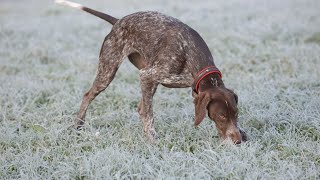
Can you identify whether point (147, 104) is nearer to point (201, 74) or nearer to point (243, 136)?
point (201, 74)

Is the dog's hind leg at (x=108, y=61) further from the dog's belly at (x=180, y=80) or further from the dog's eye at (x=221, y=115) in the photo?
the dog's eye at (x=221, y=115)

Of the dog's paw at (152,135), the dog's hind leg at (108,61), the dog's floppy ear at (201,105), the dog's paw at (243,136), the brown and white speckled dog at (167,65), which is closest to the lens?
the dog's floppy ear at (201,105)

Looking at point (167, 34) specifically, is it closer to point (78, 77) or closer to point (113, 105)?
point (113, 105)

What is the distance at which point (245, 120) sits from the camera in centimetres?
522

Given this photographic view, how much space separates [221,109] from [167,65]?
31.4 inches

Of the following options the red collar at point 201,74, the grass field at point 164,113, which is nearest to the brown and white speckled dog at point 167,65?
the red collar at point 201,74

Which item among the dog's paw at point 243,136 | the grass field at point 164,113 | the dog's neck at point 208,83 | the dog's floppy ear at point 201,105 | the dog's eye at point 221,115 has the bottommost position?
the grass field at point 164,113

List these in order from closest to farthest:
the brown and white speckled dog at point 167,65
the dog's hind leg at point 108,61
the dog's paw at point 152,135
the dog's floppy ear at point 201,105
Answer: the dog's floppy ear at point 201,105
the brown and white speckled dog at point 167,65
the dog's paw at point 152,135
the dog's hind leg at point 108,61

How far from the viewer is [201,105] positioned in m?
4.11

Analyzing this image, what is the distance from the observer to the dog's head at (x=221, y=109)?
410 centimetres

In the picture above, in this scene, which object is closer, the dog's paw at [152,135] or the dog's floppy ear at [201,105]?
the dog's floppy ear at [201,105]

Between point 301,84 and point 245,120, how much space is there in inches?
68.9

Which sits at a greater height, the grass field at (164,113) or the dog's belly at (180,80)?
the dog's belly at (180,80)

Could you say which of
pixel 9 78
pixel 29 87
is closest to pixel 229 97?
A: pixel 29 87
